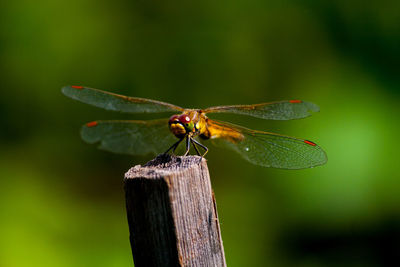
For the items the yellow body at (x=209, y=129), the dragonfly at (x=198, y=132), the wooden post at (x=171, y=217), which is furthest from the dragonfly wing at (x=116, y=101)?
the wooden post at (x=171, y=217)

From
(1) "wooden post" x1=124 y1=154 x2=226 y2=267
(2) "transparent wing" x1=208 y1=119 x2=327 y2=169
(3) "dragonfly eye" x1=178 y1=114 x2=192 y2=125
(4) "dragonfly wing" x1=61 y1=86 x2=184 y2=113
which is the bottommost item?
(1) "wooden post" x1=124 y1=154 x2=226 y2=267

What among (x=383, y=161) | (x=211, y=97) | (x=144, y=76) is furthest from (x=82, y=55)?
(x=383, y=161)

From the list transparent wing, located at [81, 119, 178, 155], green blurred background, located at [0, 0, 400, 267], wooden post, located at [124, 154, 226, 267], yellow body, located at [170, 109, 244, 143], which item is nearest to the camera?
wooden post, located at [124, 154, 226, 267]

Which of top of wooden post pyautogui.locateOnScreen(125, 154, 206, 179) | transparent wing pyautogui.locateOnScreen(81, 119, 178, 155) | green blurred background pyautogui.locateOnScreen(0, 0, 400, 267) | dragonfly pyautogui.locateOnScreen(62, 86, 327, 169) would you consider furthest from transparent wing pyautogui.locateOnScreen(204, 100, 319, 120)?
top of wooden post pyautogui.locateOnScreen(125, 154, 206, 179)

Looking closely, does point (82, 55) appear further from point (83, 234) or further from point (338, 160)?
point (338, 160)

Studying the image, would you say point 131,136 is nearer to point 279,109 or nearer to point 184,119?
point 184,119

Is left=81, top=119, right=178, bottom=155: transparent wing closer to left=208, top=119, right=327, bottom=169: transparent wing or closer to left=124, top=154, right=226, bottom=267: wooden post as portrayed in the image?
left=208, top=119, right=327, bottom=169: transparent wing

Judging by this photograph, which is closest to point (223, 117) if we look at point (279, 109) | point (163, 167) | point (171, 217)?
point (279, 109)

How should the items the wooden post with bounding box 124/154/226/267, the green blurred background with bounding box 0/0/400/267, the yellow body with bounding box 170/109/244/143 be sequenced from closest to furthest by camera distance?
the wooden post with bounding box 124/154/226/267
the yellow body with bounding box 170/109/244/143
the green blurred background with bounding box 0/0/400/267
